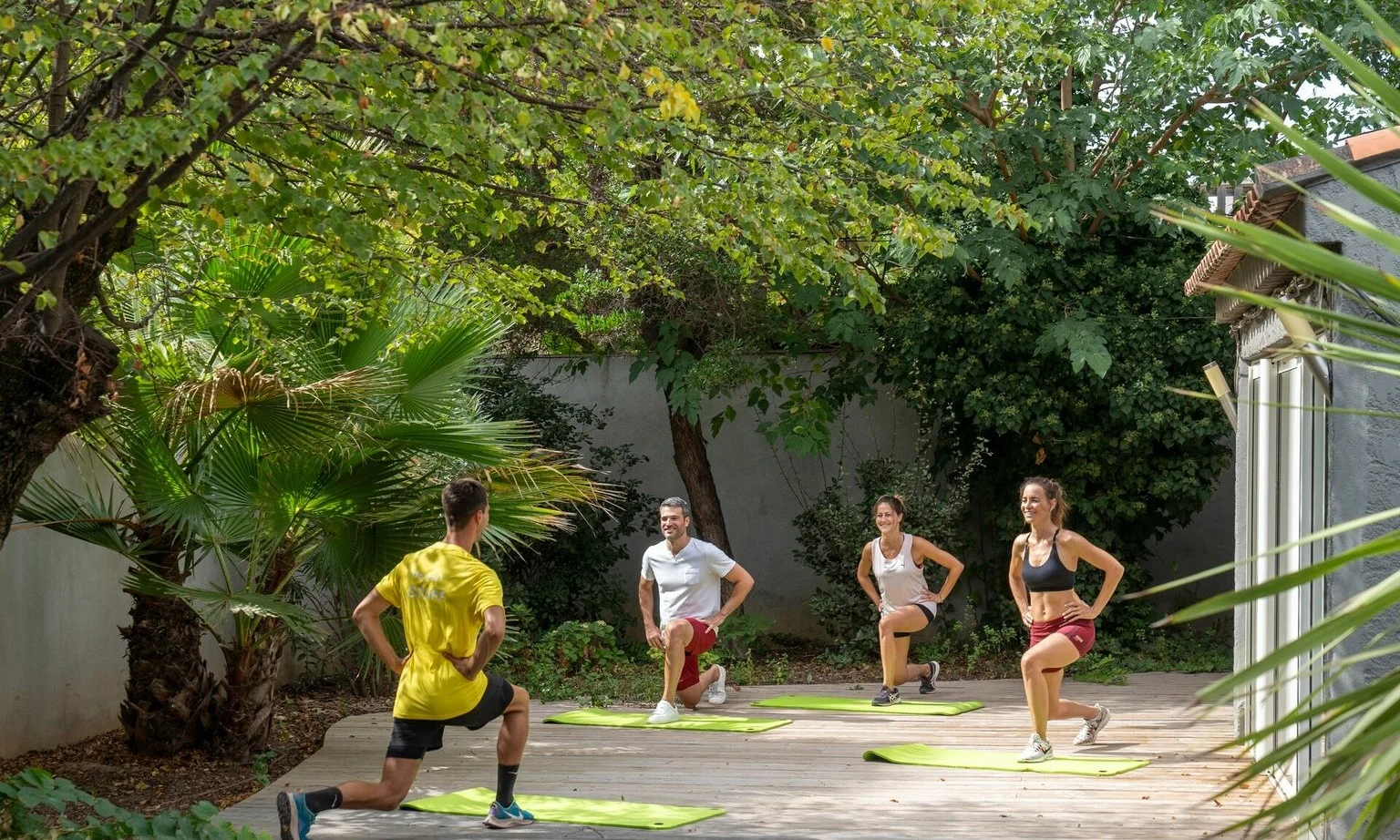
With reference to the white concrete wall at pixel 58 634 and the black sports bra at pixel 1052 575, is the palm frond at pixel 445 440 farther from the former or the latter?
the black sports bra at pixel 1052 575

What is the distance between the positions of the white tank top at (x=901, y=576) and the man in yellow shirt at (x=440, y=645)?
479 cm

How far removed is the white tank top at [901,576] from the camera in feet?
33.7

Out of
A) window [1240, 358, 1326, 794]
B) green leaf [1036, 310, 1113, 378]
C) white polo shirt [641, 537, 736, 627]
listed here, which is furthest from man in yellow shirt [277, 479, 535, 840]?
green leaf [1036, 310, 1113, 378]

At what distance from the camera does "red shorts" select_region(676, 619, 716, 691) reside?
9.77 m

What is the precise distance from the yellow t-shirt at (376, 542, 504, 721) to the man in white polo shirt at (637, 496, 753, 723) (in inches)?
146

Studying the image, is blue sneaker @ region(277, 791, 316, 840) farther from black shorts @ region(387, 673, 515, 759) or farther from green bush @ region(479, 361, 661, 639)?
green bush @ region(479, 361, 661, 639)

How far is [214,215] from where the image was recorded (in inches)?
199

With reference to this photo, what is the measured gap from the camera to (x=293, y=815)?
5.52 m

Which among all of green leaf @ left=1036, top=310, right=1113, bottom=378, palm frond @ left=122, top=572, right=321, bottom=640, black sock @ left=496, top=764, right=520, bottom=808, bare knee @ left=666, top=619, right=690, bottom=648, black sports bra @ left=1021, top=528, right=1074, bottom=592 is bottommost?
black sock @ left=496, top=764, right=520, bottom=808

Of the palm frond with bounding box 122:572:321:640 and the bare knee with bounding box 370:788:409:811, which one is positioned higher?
the palm frond with bounding box 122:572:321:640

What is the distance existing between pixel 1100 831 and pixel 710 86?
376 centimetres

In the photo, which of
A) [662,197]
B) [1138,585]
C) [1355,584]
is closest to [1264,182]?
[1355,584]

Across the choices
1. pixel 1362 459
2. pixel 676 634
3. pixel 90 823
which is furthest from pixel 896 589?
pixel 90 823

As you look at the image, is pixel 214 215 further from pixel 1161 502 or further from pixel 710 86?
pixel 1161 502
